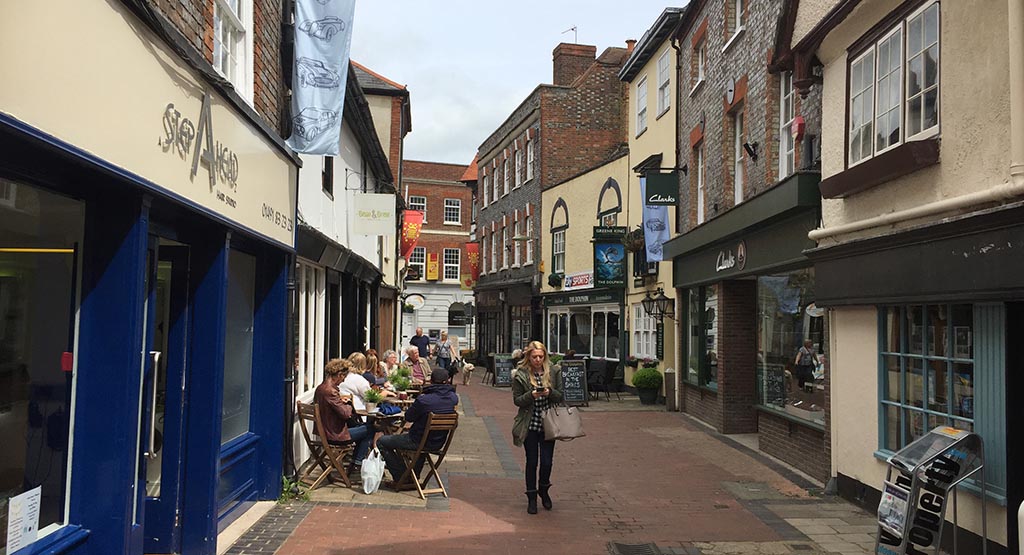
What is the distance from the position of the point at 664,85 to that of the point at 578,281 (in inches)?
299

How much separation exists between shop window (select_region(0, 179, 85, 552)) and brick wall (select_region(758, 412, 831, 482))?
8.09 metres

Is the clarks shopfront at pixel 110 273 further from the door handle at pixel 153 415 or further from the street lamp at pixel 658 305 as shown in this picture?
the street lamp at pixel 658 305

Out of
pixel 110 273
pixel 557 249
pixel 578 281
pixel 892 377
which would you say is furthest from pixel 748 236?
pixel 557 249

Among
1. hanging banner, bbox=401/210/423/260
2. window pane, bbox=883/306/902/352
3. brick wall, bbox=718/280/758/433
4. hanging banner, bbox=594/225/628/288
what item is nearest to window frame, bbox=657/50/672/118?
hanging banner, bbox=594/225/628/288

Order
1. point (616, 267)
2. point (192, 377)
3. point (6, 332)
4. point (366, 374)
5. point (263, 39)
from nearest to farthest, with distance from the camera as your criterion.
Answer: point (6, 332) < point (192, 377) < point (263, 39) < point (366, 374) < point (616, 267)

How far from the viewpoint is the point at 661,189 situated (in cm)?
1650

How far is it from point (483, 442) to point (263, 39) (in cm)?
758

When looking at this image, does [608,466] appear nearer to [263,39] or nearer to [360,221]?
[360,221]

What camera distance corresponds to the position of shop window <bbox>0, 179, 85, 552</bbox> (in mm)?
3691

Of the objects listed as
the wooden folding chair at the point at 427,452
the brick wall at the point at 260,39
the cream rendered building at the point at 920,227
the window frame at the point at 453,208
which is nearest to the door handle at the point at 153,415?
the brick wall at the point at 260,39

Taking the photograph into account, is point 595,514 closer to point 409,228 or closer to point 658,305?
point 658,305

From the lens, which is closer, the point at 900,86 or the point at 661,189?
the point at 900,86

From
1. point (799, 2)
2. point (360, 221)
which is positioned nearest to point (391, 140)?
point (360, 221)

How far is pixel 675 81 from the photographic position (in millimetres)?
17922
